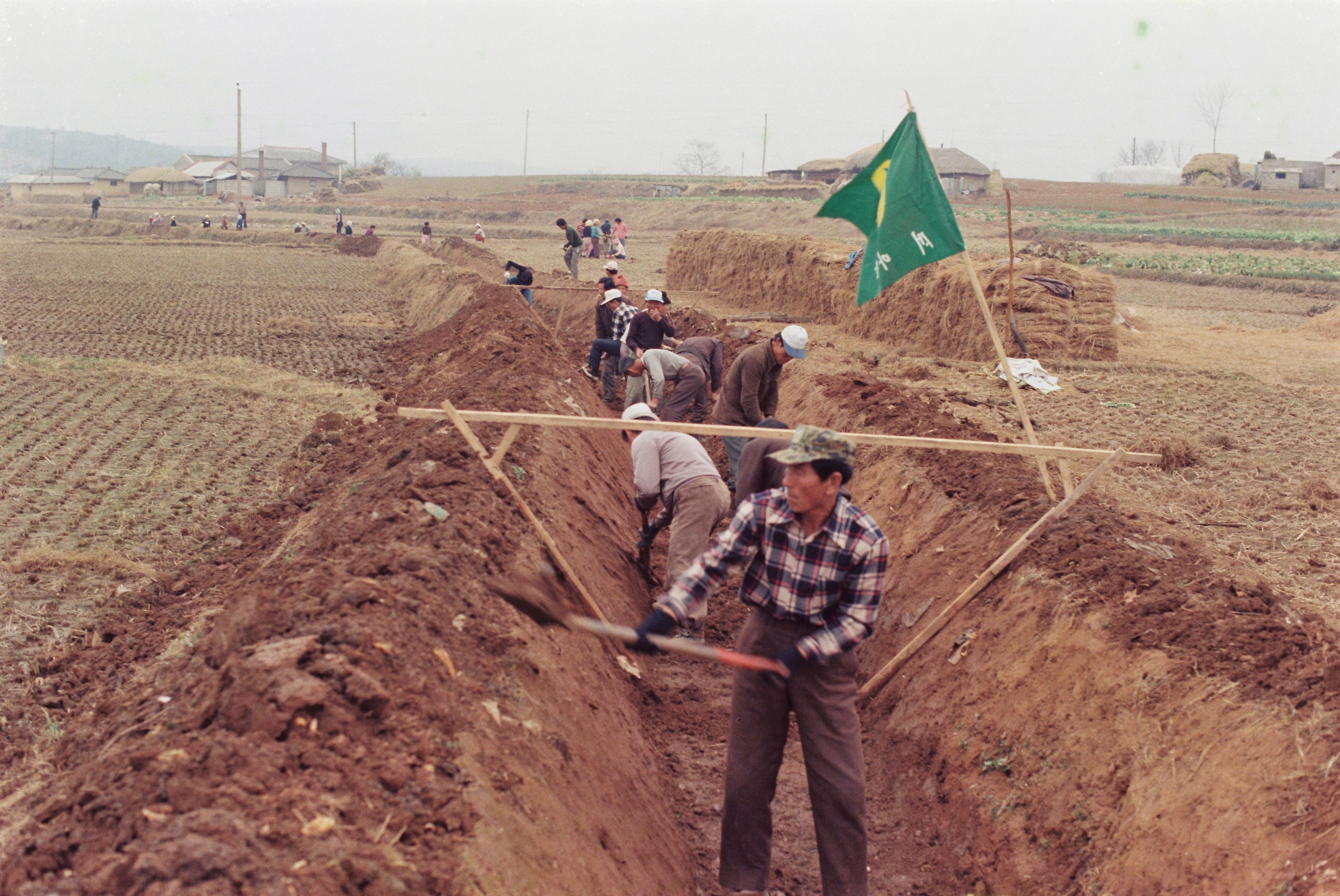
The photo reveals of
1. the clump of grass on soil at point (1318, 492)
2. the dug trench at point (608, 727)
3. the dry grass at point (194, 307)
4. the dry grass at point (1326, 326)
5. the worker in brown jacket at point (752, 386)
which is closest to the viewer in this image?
the dug trench at point (608, 727)

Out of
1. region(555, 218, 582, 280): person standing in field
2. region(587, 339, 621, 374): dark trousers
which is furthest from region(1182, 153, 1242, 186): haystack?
region(587, 339, 621, 374): dark trousers

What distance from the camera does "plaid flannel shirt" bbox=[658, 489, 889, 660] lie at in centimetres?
430

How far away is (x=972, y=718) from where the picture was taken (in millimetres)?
5965

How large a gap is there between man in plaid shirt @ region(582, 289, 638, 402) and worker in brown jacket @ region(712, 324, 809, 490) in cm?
416

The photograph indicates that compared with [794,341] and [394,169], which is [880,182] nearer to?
[794,341]

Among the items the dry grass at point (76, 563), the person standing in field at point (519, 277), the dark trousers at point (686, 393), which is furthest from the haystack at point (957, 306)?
the dry grass at point (76, 563)

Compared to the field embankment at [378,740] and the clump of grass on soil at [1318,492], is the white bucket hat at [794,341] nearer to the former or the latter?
the field embankment at [378,740]

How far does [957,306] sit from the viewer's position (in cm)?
1669

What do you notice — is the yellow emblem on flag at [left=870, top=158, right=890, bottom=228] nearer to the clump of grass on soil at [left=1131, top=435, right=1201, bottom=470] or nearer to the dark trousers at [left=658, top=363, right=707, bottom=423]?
the dark trousers at [left=658, top=363, right=707, bottom=423]

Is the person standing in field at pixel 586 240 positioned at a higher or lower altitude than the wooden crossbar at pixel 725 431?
higher

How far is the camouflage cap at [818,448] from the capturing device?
415 cm

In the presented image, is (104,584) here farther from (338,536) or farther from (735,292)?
(735,292)

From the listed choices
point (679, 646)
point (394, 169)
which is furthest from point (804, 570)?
point (394, 169)

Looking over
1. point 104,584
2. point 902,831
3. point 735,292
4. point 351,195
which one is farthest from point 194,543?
point 351,195
